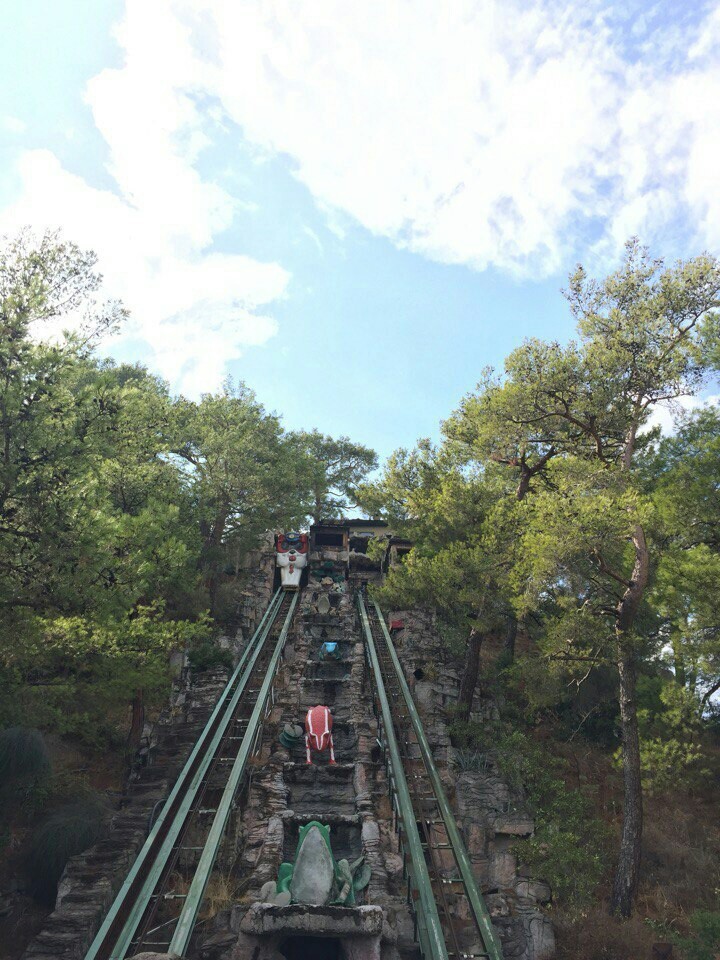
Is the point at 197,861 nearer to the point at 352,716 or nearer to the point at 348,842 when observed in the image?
the point at 348,842

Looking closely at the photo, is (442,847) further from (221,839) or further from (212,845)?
(212,845)

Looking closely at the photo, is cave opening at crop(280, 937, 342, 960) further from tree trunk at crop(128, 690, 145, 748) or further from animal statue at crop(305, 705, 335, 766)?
tree trunk at crop(128, 690, 145, 748)

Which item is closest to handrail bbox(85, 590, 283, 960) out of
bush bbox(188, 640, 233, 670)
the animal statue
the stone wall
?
the stone wall

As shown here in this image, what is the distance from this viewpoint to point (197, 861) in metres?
9.43

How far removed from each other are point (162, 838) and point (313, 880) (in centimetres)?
331

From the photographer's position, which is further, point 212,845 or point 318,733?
point 318,733

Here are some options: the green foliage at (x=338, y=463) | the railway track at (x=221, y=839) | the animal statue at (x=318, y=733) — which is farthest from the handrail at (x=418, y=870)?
the green foliage at (x=338, y=463)

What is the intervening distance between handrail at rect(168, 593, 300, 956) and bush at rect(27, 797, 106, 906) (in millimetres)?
2599

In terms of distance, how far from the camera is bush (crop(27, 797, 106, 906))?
405 inches

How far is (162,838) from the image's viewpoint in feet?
33.1

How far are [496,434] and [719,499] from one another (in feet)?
18.1

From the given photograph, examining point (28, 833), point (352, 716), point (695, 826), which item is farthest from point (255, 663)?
point (695, 826)

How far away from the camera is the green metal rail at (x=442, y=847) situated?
834 centimetres

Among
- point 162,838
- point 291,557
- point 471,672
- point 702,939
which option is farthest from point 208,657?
point 702,939
